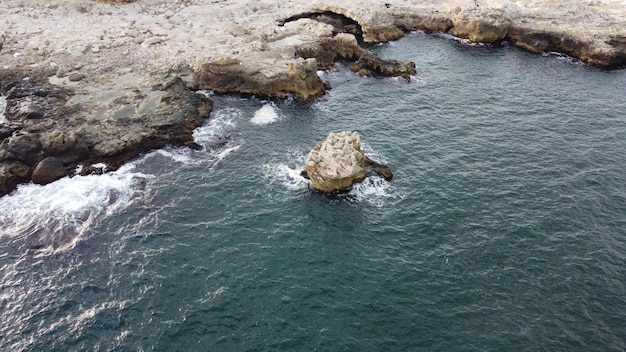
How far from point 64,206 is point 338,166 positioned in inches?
1173

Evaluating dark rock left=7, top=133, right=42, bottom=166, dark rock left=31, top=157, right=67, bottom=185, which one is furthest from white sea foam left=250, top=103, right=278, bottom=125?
dark rock left=7, top=133, right=42, bottom=166

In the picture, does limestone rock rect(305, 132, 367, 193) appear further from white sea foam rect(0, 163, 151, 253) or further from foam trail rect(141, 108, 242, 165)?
white sea foam rect(0, 163, 151, 253)

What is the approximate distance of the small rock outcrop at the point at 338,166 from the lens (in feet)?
168

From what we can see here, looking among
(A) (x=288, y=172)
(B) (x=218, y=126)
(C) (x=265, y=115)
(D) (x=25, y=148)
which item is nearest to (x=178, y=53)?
(B) (x=218, y=126)

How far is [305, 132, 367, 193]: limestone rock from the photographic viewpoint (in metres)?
51.3

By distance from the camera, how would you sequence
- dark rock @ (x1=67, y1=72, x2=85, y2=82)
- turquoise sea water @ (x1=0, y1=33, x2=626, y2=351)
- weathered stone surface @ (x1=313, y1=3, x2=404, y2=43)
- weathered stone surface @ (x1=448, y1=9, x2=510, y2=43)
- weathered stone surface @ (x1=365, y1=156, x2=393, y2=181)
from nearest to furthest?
turquoise sea water @ (x1=0, y1=33, x2=626, y2=351) → weathered stone surface @ (x1=365, y1=156, x2=393, y2=181) → dark rock @ (x1=67, y1=72, x2=85, y2=82) → weathered stone surface @ (x1=448, y1=9, x2=510, y2=43) → weathered stone surface @ (x1=313, y1=3, x2=404, y2=43)

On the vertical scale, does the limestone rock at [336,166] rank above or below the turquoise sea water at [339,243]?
above

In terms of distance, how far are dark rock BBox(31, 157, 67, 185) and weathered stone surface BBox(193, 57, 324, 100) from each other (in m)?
25.8

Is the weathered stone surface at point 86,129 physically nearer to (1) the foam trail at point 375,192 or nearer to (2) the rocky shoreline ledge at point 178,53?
(2) the rocky shoreline ledge at point 178,53

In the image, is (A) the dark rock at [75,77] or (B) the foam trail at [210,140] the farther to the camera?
(A) the dark rock at [75,77]

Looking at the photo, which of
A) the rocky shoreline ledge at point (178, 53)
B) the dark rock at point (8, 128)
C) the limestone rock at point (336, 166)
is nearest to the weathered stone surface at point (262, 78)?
the rocky shoreline ledge at point (178, 53)

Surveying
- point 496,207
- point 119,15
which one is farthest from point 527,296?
point 119,15

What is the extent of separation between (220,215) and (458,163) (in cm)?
2940

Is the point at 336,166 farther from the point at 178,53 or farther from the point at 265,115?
the point at 178,53
